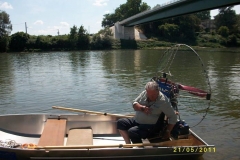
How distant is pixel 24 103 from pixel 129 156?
30.1 ft

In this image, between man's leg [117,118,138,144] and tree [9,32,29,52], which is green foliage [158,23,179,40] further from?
man's leg [117,118,138,144]

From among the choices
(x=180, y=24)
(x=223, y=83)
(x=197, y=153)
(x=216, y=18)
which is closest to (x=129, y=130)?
(x=197, y=153)

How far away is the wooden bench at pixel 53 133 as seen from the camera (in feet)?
25.3

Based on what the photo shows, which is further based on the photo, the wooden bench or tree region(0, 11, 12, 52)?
tree region(0, 11, 12, 52)

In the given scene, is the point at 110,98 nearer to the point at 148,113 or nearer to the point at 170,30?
the point at 148,113

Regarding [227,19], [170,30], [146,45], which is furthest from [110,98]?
[227,19]

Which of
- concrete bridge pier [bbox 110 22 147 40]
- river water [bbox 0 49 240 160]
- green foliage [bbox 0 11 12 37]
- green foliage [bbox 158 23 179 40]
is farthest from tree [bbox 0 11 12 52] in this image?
river water [bbox 0 49 240 160]

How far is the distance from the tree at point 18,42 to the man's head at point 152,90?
68.5 meters

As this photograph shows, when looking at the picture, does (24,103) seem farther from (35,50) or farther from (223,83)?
(35,50)

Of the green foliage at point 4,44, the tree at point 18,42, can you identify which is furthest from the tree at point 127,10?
the green foliage at point 4,44

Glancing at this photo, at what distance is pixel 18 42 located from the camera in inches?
2827

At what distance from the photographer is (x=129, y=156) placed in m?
7.26

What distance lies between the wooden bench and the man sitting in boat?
1703mm

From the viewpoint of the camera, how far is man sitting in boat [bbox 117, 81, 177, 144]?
23.4ft
